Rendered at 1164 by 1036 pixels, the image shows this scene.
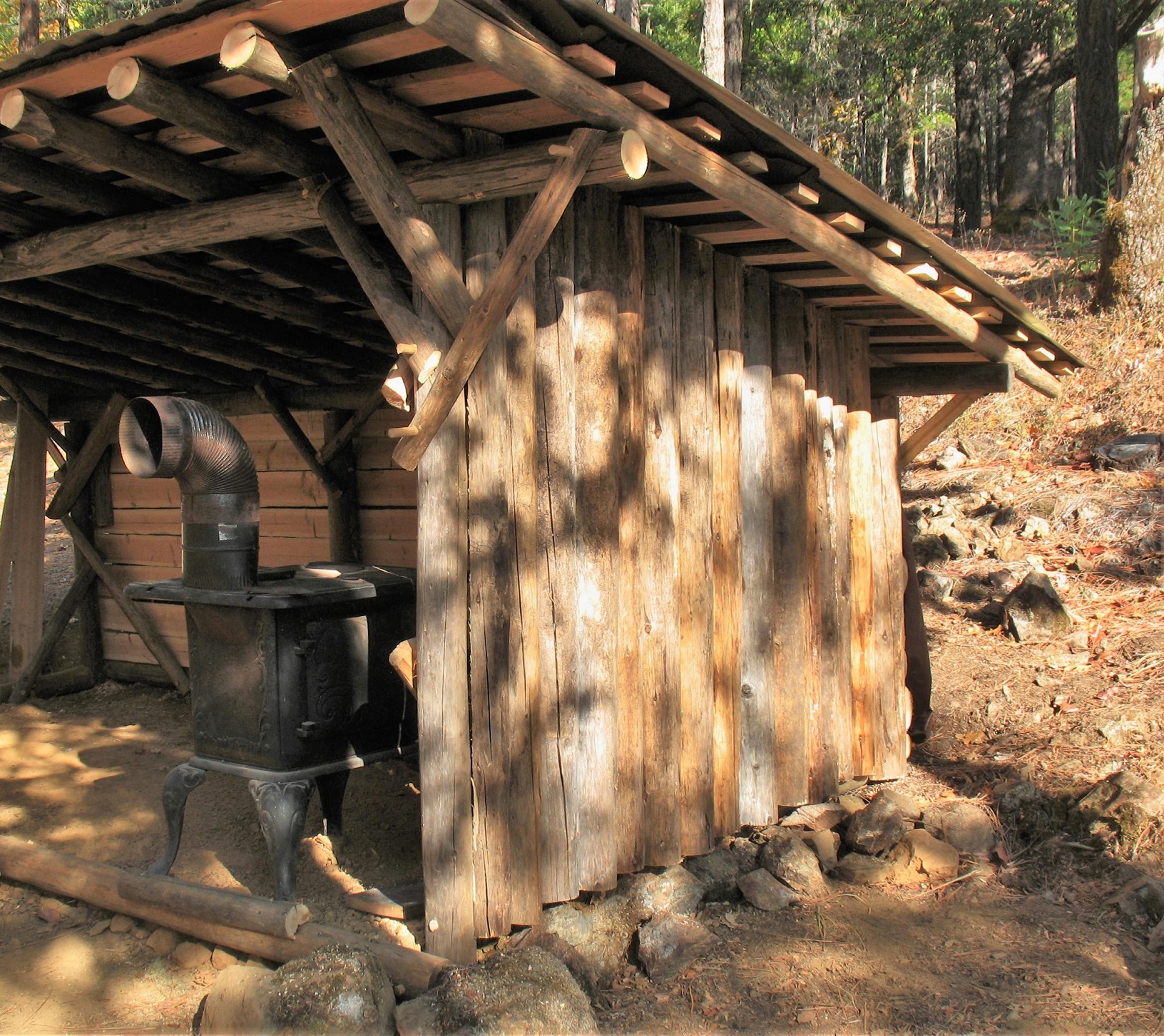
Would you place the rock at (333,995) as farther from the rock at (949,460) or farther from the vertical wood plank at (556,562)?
the rock at (949,460)

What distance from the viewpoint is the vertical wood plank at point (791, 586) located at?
16.8 ft

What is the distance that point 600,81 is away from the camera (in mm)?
3168

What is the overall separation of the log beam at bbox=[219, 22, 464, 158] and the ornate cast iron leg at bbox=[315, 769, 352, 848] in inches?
119

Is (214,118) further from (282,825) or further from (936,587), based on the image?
(936,587)

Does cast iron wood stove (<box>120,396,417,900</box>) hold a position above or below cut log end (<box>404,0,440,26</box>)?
below

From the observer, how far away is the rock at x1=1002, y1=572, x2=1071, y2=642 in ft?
22.7

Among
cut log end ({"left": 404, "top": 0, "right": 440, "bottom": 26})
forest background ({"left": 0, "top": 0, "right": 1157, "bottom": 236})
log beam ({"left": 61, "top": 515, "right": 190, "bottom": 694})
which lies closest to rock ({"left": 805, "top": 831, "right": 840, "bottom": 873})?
cut log end ({"left": 404, "top": 0, "right": 440, "bottom": 26})

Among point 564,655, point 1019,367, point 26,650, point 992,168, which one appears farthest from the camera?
point 992,168

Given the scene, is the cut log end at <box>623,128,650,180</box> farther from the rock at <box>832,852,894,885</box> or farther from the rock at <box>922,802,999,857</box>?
the rock at <box>922,802,999,857</box>

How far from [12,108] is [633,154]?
6.29ft

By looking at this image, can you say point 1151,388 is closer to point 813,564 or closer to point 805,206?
point 813,564

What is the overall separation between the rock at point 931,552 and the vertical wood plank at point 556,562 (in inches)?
210

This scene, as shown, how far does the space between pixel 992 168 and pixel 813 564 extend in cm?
3140

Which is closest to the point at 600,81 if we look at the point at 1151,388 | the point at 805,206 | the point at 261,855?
the point at 805,206
